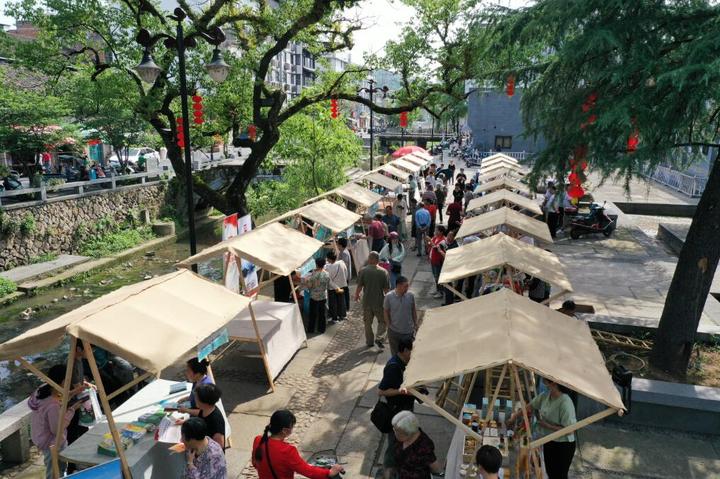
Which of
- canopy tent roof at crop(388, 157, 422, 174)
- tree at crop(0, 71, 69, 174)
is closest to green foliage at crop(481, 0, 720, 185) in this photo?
canopy tent roof at crop(388, 157, 422, 174)

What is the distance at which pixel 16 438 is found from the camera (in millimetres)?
6691

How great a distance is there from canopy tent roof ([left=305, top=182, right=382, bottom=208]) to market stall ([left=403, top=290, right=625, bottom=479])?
31.2ft

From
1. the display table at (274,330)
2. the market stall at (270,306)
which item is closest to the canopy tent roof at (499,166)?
the market stall at (270,306)

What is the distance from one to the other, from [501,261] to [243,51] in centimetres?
1536

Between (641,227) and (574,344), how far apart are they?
18.5 meters

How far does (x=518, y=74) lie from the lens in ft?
30.2

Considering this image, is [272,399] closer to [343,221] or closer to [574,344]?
[574,344]

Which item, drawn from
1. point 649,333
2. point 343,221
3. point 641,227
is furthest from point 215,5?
point 641,227

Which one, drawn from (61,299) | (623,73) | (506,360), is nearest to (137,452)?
(506,360)

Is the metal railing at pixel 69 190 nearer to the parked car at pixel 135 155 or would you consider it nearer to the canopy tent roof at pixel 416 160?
the parked car at pixel 135 155

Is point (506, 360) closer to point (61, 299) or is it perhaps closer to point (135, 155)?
point (61, 299)

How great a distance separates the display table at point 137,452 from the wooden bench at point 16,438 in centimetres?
133

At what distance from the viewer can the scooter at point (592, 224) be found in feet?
61.4

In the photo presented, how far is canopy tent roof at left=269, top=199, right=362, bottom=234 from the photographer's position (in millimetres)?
12508
